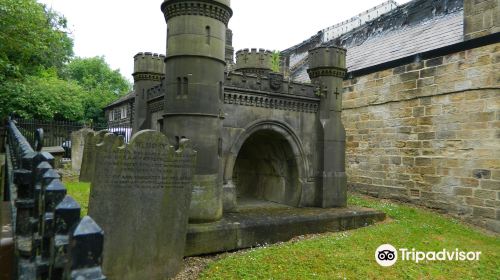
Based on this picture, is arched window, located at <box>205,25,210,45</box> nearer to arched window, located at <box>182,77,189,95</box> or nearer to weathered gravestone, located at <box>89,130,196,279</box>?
arched window, located at <box>182,77,189,95</box>

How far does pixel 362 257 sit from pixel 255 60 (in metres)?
7.94

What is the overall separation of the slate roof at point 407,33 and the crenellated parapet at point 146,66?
327 inches

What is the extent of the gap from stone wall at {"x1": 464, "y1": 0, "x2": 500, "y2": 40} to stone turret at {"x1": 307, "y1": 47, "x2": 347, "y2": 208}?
380 cm

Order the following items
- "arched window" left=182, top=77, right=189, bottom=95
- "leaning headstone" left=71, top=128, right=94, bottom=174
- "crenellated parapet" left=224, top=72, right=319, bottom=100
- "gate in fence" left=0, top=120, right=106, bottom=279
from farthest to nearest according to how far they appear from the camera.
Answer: "leaning headstone" left=71, top=128, right=94, bottom=174 → "crenellated parapet" left=224, top=72, right=319, bottom=100 → "arched window" left=182, top=77, right=189, bottom=95 → "gate in fence" left=0, top=120, right=106, bottom=279

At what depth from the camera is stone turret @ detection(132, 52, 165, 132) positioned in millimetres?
11750

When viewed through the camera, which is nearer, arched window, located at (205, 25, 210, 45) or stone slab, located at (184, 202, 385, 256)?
stone slab, located at (184, 202, 385, 256)

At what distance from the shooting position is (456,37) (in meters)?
11.0

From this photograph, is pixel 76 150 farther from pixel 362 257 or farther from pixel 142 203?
pixel 362 257

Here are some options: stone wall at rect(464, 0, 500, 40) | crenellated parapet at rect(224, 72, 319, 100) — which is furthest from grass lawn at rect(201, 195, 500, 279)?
stone wall at rect(464, 0, 500, 40)

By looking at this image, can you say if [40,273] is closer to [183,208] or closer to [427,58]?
[183,208]

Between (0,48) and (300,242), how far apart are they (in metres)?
13.1

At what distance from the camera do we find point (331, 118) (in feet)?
35.5

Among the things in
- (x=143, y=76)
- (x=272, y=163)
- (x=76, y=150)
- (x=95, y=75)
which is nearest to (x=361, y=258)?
(x=272, y=163)

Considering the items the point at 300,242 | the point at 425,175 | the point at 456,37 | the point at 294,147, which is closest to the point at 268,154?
the point at 294,147
